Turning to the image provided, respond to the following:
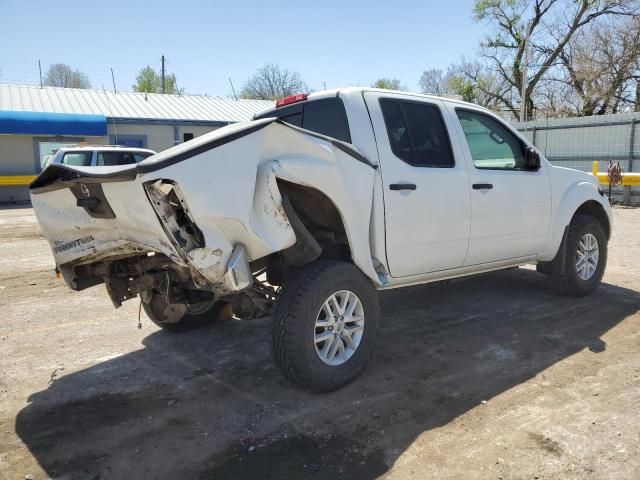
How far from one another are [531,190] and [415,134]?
1.53 metres

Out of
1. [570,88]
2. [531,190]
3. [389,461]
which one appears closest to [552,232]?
[531,190]

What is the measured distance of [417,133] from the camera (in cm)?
433

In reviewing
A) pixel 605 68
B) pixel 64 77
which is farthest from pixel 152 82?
pixel 605 68

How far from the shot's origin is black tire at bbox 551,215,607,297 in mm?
5680

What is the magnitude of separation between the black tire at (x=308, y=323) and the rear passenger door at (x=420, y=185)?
57 centimetres

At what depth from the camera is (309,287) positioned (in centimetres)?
350

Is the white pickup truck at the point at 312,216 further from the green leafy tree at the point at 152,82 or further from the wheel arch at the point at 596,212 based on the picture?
the green leafy tree at the point at 152,82

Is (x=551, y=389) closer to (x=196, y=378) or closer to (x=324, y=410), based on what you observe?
(x=324, y=410)

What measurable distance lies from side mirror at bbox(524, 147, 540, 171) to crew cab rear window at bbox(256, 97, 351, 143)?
214 centimetres

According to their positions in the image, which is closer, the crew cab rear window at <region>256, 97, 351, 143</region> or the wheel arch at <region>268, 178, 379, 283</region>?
the wheel arch at <region>268, 178, 379, 283</region>

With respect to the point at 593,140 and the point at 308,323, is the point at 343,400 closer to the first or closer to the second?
the point at 308,323

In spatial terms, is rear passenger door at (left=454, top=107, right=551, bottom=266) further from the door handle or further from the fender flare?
the door handle

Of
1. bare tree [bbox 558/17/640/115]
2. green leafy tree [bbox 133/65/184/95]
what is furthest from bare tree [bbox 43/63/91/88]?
bare tree [bbox 558/17/640/115]

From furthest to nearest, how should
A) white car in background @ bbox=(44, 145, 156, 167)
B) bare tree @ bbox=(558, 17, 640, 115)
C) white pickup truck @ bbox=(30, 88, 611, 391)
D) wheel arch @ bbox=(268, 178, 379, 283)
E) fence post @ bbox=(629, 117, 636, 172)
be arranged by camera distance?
1. bare tree @ bbox=(558, 17, 640, 115)
2. fence post @ bbox=(629, 117, 636, 172)
3. white car in background @ bbox=(44, 145, 156, 167)
4. wheel arch @ bbox=(268, 178, 379, 283)
5. white pickup truck @ bbox=(30, 88, 611, 391)
